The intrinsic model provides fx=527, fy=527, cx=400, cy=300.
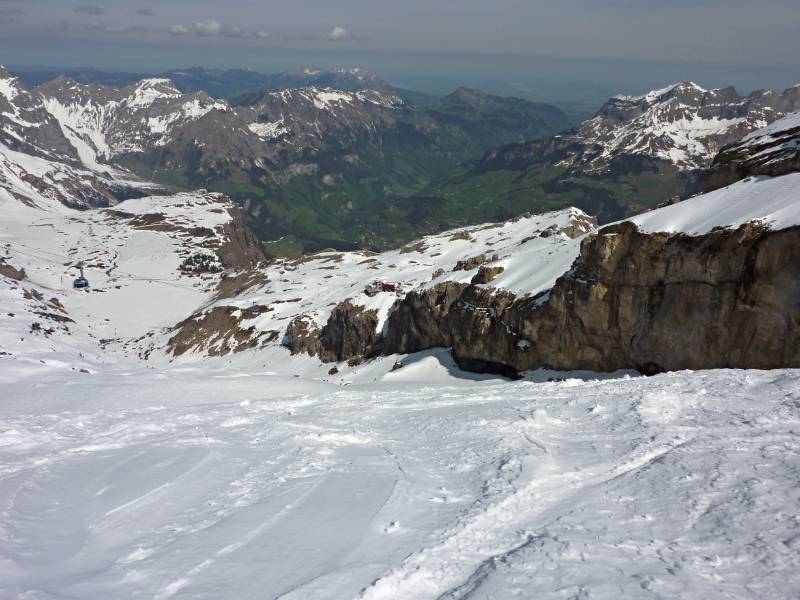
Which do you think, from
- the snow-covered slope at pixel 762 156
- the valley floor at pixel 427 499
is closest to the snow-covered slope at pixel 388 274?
the snow-covered slope at pixel 762 156

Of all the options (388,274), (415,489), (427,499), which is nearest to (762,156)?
(415,489)

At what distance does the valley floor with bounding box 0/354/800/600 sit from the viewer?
10586 mm

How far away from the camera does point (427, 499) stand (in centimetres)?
1446

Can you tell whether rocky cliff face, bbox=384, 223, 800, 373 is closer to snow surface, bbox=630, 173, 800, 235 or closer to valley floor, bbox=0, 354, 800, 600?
snow surface, bbox=630, 173, 800, 235

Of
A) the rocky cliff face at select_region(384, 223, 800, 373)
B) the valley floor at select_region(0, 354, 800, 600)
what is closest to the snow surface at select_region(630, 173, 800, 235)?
the rocky cliff face at select_region(384, 223, 800, 373)

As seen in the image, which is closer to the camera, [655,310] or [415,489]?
[415,489]

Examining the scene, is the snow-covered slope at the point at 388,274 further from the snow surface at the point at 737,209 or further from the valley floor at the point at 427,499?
the valley floor at the point at 427,499

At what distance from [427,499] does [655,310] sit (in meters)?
24.2

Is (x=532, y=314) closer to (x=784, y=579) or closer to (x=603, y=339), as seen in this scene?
(x=603, y=339)

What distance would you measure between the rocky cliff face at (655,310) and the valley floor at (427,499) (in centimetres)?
765

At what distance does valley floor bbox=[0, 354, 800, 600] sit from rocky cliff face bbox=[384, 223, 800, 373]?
25.1 feet

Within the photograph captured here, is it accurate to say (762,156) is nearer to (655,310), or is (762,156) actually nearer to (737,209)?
(737,209)

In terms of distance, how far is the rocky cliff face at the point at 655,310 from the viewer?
26969 mm

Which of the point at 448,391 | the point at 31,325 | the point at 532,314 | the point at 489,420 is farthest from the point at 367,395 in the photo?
the point at 31,325
